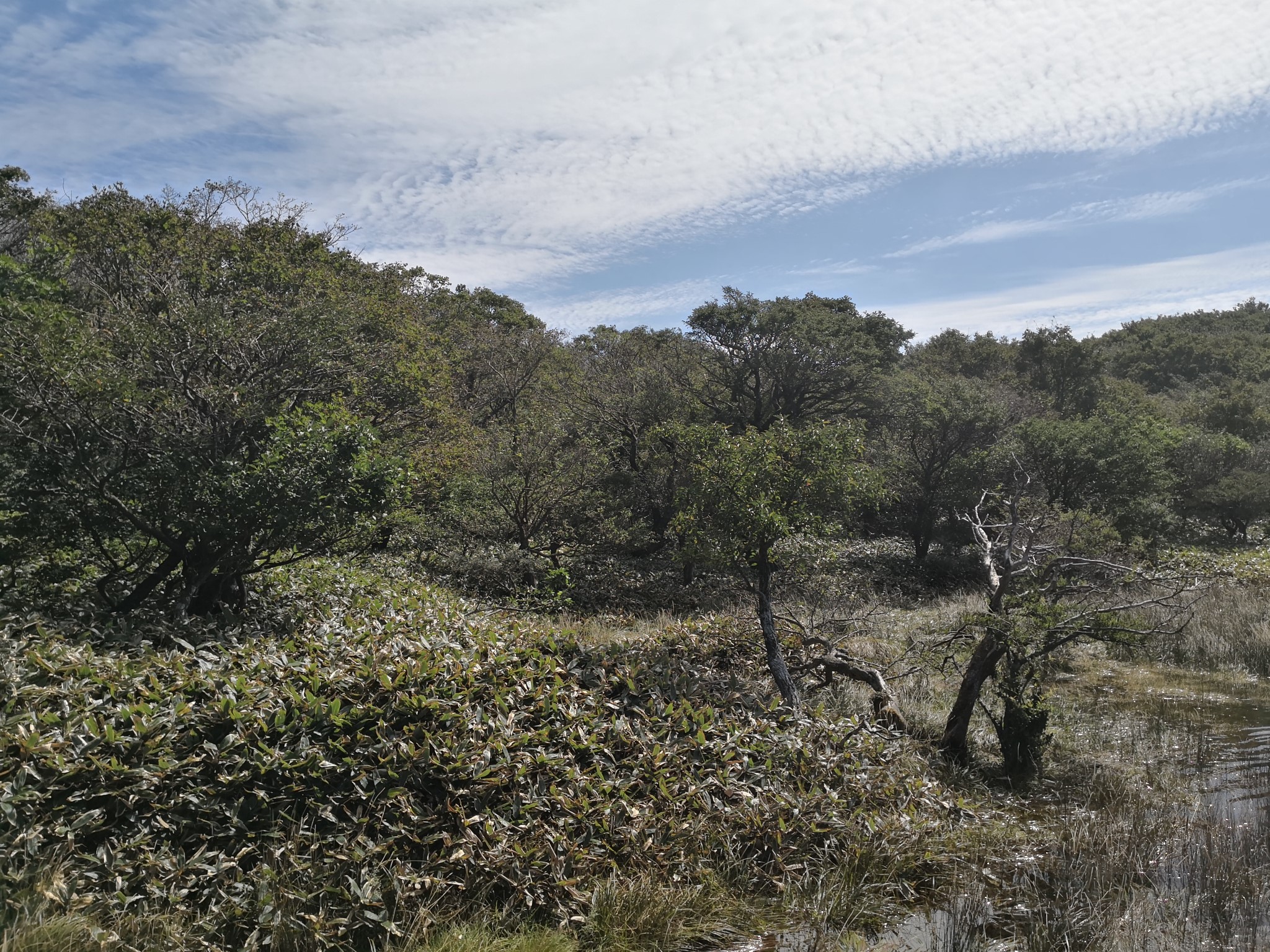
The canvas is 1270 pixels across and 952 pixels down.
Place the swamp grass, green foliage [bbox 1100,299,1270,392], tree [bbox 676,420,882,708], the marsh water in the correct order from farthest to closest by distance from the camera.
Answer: green foliage [bbox 1100,299,1270,392], tree [bbox 676,420,882,708], the marsh water, the swamp grass

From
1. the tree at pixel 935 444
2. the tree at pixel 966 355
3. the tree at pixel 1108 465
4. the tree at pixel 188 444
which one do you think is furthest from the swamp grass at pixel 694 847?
the tree at pixel 966 355

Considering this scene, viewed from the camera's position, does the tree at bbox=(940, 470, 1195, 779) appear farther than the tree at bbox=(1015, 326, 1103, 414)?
No

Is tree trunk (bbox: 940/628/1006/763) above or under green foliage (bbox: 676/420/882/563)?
under

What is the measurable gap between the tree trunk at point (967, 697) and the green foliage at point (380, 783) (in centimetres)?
130

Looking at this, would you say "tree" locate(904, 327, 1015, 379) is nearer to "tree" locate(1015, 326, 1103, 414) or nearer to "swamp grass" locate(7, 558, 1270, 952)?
"tree" locate(1015, 326, 1103, 414)

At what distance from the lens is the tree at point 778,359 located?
22.7 meters

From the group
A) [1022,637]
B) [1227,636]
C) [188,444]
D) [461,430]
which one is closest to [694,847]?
[1022,637]

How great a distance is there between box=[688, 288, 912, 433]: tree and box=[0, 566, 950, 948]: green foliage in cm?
1692

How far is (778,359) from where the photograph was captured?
74.7ft

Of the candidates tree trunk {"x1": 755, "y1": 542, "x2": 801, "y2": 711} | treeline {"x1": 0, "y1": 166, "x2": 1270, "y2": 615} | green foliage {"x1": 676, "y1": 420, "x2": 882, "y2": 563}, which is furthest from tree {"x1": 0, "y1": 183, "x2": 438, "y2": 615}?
tree trunk {"x1": 755, "y1": 542, "x2": 801, "y2": 711}

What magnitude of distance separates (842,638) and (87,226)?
19320 mm

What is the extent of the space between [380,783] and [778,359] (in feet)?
64.6

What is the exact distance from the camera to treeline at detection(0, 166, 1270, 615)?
23.6 feet

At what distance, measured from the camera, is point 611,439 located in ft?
66.9
